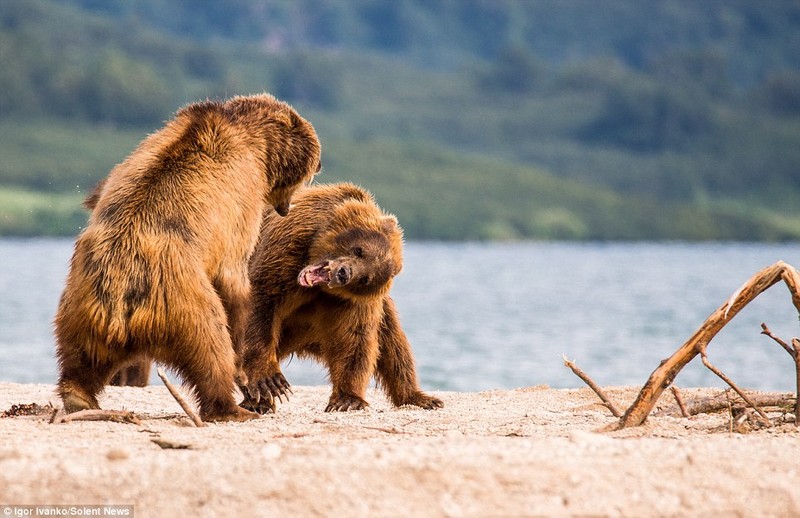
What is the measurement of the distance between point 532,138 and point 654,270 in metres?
107

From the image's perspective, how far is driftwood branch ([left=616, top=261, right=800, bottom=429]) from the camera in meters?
6.07

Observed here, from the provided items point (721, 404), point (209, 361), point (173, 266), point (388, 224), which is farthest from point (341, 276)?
point (721, 404)

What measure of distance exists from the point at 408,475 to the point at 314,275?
3.30m

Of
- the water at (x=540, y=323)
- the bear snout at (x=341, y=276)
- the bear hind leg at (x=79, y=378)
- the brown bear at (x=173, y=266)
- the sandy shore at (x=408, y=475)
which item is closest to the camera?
the sandy shore at (x=408, y=475)

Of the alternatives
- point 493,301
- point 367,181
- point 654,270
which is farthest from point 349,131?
point 493,301

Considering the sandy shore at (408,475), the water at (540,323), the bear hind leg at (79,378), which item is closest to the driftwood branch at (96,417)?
the bear hind leg at (79,378)

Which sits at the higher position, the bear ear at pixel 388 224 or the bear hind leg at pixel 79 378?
the bear ear at pixel 388 224

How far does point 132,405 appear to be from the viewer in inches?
334

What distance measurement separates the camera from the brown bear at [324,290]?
8039mm

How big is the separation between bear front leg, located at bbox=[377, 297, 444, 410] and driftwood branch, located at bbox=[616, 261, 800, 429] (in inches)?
105

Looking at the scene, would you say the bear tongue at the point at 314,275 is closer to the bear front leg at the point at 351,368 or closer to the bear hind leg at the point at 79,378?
the bear front leg at the point at 351,368

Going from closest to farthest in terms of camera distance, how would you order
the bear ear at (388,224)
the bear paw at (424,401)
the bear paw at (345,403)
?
the bear paw at (345,403), the bear ear at (388,224), the bear paw at (424,401)

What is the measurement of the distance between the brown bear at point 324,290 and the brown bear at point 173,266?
753 mm

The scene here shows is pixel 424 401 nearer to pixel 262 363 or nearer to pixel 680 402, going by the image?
pixel 262 363
